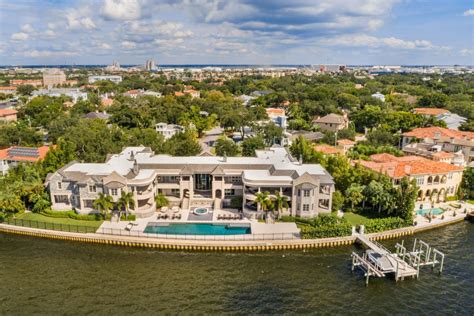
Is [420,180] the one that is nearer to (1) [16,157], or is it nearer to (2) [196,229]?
(2) [196,229]

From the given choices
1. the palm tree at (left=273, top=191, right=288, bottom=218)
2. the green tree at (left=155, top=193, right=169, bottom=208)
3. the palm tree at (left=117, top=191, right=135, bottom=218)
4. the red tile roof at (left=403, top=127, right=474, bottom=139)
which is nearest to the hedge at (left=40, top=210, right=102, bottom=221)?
the palm tree at (left=117, top=191, right=135, bottom=218)

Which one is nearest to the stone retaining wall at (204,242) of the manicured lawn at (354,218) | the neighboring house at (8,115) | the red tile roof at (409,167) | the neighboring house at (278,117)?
the manicured lawn at (354,218)

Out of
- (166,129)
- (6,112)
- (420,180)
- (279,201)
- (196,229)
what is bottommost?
(196,229)

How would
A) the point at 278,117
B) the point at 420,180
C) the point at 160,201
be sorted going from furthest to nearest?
the point at 278,117 → the point at 420,180 → the point at 160,201

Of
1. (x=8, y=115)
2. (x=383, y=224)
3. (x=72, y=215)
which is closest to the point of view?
(x=383, y=224)

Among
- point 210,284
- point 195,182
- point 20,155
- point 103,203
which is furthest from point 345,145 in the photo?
point 20,155

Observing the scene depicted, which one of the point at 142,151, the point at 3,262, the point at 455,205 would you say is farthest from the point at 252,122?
the point at 3,262

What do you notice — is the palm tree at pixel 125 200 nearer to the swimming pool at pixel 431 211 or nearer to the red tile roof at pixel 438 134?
the swimming pool at pixel 431 211

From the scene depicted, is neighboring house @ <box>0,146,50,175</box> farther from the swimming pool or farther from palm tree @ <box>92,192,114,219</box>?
the swimming pool
